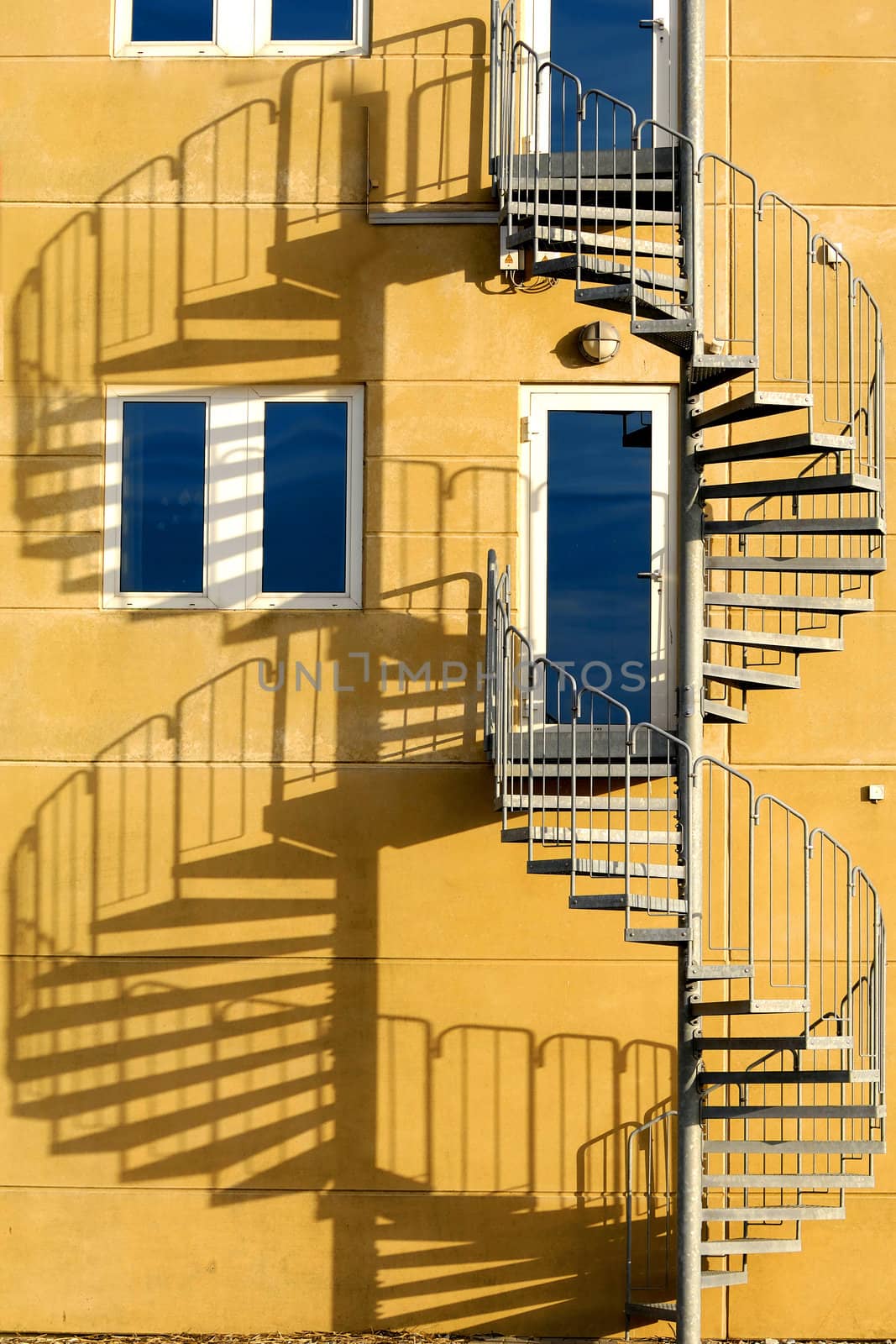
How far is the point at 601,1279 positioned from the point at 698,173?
4940 millimetres

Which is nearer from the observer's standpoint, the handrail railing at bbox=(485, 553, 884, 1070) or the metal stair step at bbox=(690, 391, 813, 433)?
the metal stair step at bbox=(690, 391, 813, 433)

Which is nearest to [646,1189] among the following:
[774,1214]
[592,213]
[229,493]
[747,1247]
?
[747,1247]

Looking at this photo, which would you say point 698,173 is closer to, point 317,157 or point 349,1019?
point 317,157

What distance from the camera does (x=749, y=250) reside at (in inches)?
263

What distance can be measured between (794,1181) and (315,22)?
228 inches


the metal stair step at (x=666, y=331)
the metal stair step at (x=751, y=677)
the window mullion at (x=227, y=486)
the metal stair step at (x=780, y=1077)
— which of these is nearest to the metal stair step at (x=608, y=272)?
the metal stair step at (x=666, y=331)

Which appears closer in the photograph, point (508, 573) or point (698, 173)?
point (698, 173)

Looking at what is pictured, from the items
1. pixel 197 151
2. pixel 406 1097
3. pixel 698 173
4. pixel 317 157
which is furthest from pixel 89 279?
pixel 406 1097

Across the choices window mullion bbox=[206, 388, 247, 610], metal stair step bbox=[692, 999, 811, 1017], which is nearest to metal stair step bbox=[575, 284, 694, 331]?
window mullion bbox=[206, 388, 247, 610]

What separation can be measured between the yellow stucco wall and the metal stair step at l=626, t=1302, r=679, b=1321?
0.24 meters

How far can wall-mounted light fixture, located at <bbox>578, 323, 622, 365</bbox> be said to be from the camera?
6598 millimetres

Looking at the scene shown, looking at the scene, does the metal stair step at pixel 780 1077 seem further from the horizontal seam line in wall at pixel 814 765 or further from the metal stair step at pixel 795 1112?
the horizontal seam line in wall at pixel 814 765

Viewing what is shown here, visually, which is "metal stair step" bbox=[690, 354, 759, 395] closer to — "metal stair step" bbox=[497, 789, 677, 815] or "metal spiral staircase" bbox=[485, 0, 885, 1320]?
"metal spiral staircase" bbox=[485, 0, 885, 1320]

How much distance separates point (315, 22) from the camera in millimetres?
6762
